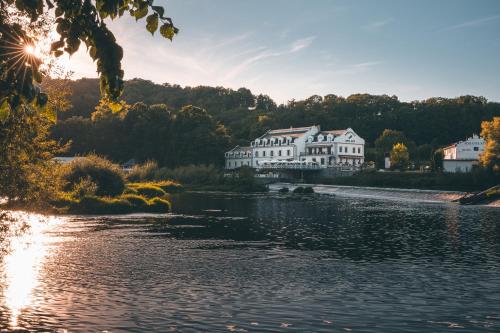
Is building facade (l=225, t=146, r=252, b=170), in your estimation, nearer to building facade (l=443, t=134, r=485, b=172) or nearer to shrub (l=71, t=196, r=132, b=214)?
building facade (l=443, t=134, r=485, b=172)

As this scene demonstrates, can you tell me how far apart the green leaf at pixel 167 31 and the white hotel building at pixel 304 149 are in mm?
134219

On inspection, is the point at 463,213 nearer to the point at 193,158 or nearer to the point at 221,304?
the point at 221,304

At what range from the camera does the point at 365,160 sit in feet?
541

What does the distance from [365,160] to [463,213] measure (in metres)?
103

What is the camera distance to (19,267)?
1019 inches

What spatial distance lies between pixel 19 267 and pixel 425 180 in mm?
92123

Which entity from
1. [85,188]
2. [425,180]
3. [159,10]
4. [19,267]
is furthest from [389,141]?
[159,10]

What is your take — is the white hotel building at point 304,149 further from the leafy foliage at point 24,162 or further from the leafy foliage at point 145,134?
the leafy foliage at point 24,162

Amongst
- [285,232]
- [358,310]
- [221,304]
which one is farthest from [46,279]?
[285,232]

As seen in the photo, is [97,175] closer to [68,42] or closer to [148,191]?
[148,191]

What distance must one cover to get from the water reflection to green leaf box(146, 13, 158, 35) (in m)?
13.0

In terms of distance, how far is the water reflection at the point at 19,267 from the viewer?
19344 millimetres

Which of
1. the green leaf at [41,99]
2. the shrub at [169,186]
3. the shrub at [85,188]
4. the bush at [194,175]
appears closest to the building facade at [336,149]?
the bush at [194,175]

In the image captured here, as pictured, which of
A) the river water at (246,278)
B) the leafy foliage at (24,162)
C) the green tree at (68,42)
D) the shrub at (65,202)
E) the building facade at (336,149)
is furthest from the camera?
the building facade at (336,149)
